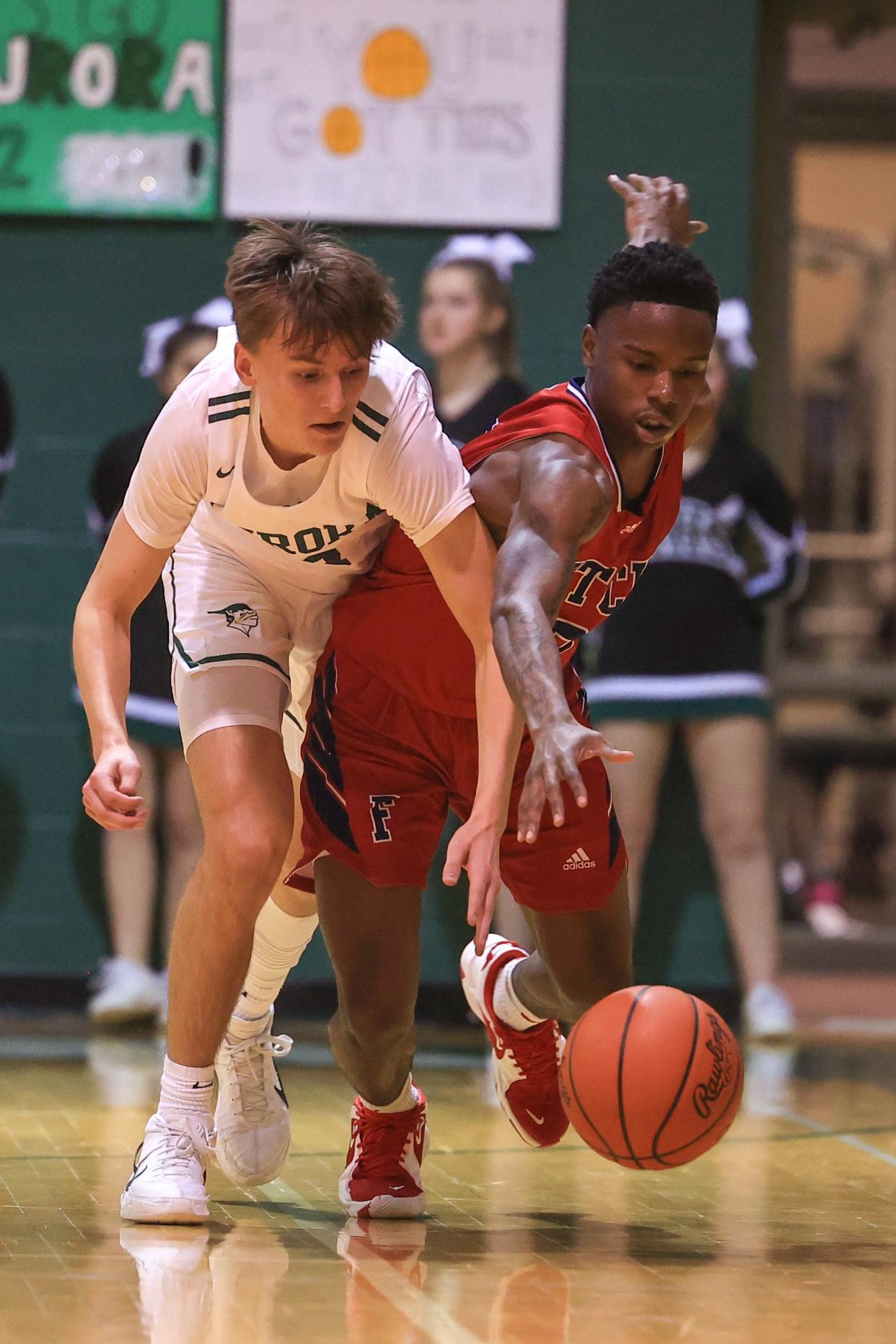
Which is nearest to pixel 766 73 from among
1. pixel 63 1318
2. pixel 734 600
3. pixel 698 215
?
pixel 698 215

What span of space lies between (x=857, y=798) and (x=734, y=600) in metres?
2.44

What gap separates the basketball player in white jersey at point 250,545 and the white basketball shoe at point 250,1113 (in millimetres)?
215

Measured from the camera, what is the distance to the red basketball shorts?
3.39 m

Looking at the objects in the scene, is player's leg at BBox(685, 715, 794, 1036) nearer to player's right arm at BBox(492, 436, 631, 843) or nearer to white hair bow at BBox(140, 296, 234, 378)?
white hair bow at BBox(140, 296, 234, 378)

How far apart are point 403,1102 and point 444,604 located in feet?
2.89

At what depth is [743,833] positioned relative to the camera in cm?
602

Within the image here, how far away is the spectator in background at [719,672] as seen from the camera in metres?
5.95

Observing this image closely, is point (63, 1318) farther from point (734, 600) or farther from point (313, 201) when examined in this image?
point (313, 201)

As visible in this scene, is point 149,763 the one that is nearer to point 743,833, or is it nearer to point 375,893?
point 743,833

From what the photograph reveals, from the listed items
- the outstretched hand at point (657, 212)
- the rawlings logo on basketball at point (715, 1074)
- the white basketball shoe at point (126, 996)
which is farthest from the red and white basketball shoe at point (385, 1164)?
the white basketball shoe at point (126, 996)

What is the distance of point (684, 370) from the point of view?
10.5 ft

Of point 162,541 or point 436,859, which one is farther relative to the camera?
point 436,859

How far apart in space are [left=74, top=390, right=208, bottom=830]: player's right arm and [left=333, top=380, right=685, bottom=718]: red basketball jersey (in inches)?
15.6

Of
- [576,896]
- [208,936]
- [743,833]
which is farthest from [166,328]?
[208,936]
